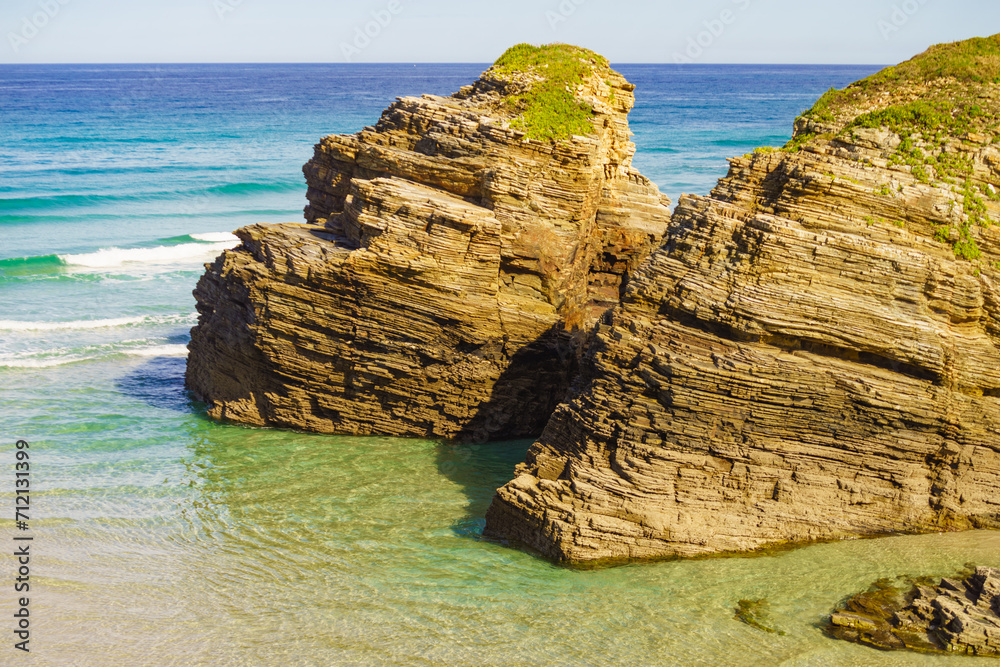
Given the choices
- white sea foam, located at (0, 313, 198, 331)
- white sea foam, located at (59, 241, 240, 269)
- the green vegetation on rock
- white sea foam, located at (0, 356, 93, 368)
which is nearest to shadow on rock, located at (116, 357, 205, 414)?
white sea foam, located at (0, 356, 93, 368)

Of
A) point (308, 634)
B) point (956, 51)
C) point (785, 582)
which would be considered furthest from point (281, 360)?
point (956, 51)

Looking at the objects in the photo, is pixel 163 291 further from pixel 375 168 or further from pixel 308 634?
pixel 308 634

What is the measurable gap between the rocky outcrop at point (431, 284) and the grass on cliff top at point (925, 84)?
4.66 m

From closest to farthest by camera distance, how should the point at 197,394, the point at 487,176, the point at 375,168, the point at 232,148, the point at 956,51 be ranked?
the point at 956,51, the point at 487,176, the point at 375,168, the point at 197,394, the point at 232,148

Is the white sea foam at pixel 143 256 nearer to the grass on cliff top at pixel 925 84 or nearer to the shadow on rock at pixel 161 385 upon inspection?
the shadow on rock at pixel 161 385

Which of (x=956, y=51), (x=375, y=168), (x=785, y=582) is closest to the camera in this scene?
(x=785, y=582)

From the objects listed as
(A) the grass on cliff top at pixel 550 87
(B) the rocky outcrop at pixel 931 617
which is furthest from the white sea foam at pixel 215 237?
(B) the rocky outcrop at pixel 931 617

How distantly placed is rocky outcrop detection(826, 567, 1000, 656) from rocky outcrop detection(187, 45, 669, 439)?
22.6ft

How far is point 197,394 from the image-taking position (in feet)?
59.9

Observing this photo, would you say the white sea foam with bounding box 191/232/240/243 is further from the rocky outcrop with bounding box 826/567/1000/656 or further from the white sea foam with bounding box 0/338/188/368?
the rocky outcrop with bounding box 826/567/1000/656

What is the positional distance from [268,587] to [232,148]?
189ft

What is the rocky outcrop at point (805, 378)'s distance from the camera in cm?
1138

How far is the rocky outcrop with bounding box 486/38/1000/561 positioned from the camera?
11375 millimetres

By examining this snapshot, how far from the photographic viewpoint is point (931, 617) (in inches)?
395
